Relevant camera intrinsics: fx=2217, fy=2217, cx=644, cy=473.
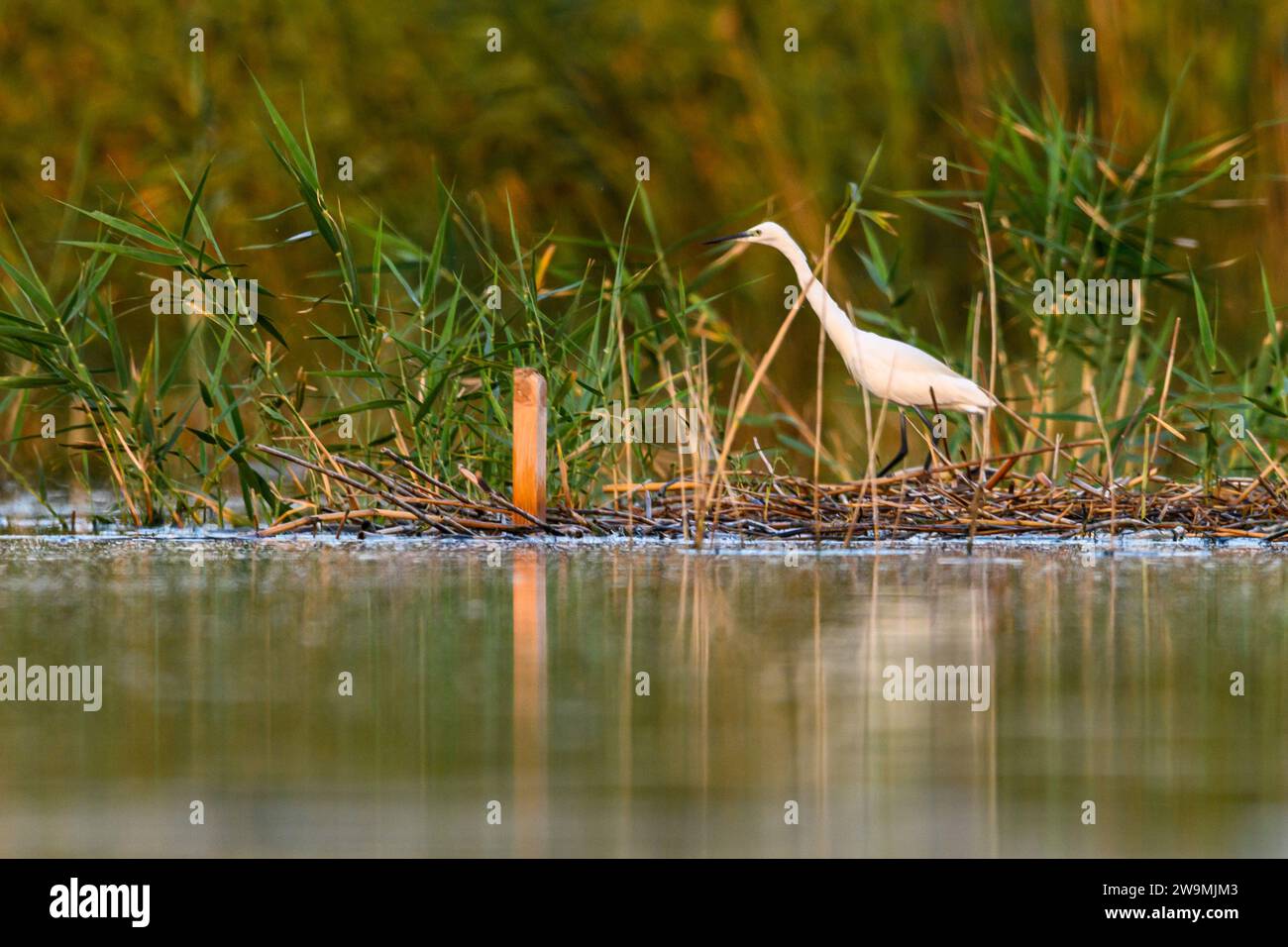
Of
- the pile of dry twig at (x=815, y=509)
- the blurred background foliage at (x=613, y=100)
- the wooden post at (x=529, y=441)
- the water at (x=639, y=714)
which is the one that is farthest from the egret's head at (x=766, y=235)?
the water at (x=639, y=714)

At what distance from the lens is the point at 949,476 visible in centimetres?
816

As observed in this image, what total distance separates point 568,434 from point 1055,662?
3253mm

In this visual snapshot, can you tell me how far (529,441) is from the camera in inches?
298

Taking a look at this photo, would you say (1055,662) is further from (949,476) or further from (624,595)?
(949,476)

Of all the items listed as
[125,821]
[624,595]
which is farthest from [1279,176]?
[125,821]

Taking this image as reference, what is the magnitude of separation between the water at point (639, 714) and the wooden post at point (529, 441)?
0.81 meters

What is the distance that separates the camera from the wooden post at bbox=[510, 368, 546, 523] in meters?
7.54

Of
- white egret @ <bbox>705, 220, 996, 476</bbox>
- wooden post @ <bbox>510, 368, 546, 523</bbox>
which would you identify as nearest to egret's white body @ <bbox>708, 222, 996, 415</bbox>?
white egret @ <bbox>705, 220, 996, 476</bbox>

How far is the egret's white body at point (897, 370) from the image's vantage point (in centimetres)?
789

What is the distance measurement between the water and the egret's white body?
123 centimetres

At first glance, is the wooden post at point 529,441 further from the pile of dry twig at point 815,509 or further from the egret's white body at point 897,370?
the egret's white body at point 897,370

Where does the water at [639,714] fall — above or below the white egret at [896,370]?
below

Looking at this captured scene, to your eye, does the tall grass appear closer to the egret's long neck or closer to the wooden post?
the wooden post

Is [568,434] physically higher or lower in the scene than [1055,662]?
higher
